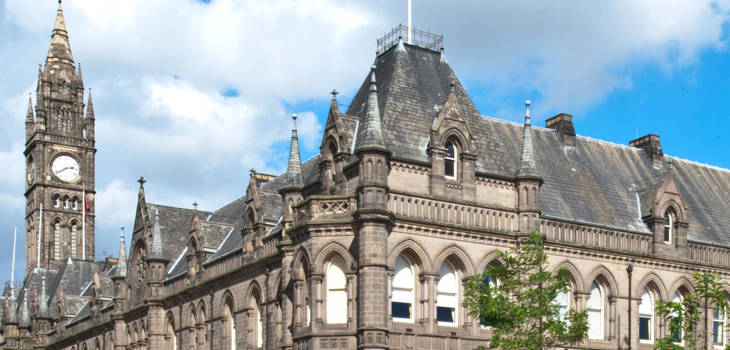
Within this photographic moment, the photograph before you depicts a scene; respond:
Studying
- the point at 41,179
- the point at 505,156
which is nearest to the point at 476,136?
the point at 505,156

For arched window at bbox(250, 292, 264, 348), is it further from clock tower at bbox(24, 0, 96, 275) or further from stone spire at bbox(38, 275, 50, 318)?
clock tower at bbox(24, 0, 96, 275)

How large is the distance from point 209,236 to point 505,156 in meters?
17.0

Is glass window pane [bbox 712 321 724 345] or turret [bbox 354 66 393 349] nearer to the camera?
turret [bbox 354 66 393 349]

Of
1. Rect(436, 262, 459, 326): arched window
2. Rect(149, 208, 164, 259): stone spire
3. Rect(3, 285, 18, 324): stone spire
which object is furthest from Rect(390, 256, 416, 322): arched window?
Rect(3, 285, 18, 324): stone spire

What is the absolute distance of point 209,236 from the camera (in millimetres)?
56094

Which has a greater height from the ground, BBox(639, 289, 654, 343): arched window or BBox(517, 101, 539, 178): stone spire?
BBox(517, 101, 539, 178): stone spire

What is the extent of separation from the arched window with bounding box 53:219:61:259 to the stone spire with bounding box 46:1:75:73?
15.6 metres

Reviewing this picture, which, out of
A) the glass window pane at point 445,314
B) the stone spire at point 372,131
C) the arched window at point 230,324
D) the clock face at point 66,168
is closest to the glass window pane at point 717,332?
the glass window pane at point 445,314

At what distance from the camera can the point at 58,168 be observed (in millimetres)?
101750

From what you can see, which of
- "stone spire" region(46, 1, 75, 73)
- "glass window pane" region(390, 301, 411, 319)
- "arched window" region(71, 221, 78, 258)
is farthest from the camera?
"stone spire" region(46, 1, 75, 73)

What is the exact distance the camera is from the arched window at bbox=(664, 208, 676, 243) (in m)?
49.8

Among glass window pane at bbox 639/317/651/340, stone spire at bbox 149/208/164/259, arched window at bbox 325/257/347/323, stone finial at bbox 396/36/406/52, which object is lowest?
glass window pane at bbox 639/317/651/340

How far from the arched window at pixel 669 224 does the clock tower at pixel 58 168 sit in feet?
199

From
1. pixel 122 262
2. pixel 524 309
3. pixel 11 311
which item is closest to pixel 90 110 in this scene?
pixel 11 311
